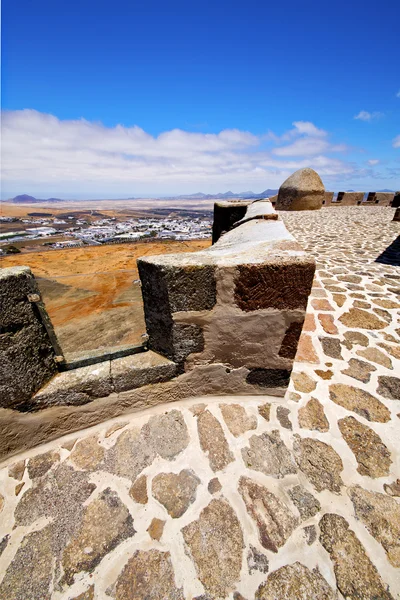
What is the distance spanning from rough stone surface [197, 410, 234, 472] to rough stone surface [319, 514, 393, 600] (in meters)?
0.64

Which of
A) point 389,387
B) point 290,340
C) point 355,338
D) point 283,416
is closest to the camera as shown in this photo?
point 290,340

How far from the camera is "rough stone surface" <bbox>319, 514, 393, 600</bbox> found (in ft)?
3.76

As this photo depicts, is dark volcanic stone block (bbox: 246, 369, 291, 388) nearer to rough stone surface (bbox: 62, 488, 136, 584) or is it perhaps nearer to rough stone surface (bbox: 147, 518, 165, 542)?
rough stone surface (bbox: 147, 518, 165, 542)

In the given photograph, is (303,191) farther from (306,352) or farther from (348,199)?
(306,352)

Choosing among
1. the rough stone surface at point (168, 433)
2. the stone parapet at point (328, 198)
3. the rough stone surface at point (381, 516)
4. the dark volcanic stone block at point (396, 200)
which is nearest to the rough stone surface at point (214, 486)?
the rough stone surface at point (168, 433)

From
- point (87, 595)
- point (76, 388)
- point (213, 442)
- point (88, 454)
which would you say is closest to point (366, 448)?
point (213, 442)

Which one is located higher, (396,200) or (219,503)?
(396,200)

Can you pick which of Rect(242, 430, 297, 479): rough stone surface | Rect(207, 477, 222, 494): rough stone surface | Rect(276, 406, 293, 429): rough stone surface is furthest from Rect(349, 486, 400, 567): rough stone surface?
Rect(207, 477, 222, 494): rough stone surface

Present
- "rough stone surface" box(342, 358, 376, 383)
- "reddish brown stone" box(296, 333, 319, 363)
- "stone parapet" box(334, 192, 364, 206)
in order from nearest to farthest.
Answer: "rough stone surface" box(342, 358, 376, 383)
"reddish brown stone" box(296, 333, 319, 363)
"stone parapet" box(334, 192, 364, 206)

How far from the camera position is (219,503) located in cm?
146

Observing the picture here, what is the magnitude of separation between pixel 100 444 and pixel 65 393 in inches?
18.3

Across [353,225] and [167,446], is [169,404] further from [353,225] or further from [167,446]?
[353,225]

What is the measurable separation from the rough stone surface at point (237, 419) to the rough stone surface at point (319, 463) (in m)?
0.35

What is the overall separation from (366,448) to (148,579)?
5.40ft
